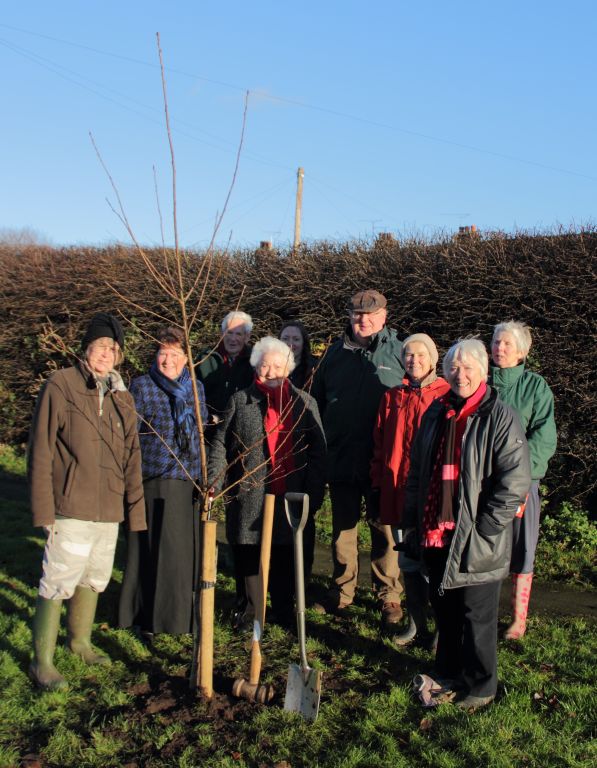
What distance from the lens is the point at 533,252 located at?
284 inches

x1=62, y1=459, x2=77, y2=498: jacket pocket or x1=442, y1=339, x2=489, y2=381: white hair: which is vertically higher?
x1=442, y1=339, x2=489, y2=381: white hair

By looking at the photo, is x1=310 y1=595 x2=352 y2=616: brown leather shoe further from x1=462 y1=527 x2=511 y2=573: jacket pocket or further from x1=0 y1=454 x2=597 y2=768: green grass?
x1=462 y1=527 x2=511 y2=573: jacket pocket

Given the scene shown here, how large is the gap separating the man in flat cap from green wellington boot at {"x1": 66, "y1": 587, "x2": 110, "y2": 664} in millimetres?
1638

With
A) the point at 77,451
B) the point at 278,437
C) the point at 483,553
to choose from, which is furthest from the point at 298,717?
the point at 77,451

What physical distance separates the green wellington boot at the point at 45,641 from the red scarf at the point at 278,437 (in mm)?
1521

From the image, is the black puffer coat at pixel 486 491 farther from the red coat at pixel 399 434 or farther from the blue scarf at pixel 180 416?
the blue scarf at pixel 180 416

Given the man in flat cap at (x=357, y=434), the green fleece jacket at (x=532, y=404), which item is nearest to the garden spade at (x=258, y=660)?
the man in flat cap at (x=357, y=434)

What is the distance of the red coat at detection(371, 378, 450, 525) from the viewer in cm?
501

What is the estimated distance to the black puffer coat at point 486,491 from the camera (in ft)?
12.9

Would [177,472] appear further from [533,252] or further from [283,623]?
[533,252]

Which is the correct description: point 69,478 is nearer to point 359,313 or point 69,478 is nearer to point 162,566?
point 162,566

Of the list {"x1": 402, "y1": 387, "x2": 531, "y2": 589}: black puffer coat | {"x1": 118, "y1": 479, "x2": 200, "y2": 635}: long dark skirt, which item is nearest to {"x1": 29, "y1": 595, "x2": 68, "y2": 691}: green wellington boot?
{"x1": 118, "y1": 479, "x2": 200, "y2": 635}: long dark skirt

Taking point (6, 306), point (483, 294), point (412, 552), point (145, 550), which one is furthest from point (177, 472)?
point (6, 306)

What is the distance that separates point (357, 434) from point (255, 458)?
2.95ft
